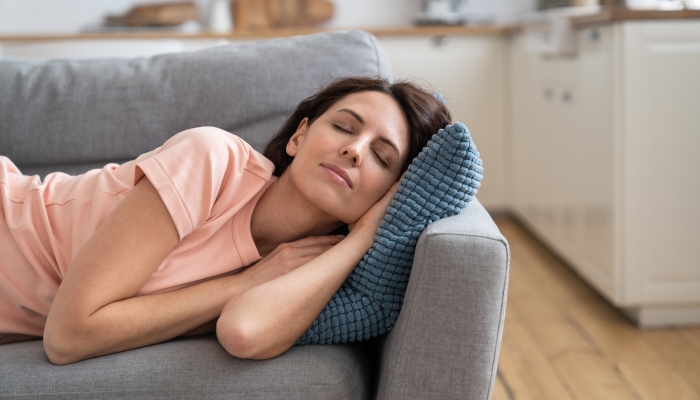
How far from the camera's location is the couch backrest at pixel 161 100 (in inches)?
67.7

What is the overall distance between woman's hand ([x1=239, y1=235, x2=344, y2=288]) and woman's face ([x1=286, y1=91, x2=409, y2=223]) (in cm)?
8

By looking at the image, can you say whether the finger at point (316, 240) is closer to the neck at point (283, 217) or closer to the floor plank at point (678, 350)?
the neck at point (283, 217)

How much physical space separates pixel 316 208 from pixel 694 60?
158 centimetres

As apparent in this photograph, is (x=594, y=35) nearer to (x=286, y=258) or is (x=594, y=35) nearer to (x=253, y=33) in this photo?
(x=286, y=258)

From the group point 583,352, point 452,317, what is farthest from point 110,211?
point 583,352

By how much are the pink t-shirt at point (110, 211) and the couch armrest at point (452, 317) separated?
0.38 metres

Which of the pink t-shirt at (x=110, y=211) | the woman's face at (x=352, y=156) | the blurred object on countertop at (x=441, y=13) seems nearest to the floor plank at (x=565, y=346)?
the woman's face at (x=352, y=156)

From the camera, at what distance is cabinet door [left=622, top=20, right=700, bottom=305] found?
2303 millimetres

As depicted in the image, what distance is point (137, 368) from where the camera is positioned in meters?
1.14

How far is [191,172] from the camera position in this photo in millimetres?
1223

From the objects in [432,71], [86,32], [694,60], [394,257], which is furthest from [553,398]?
[86,32]

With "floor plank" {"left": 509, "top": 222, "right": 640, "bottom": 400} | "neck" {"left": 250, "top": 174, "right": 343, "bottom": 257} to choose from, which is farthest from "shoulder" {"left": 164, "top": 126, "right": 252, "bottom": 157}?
"floor plank" {"left": 509, "top": 222, "right": 640, "bottom": 400}

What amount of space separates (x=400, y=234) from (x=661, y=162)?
148cm

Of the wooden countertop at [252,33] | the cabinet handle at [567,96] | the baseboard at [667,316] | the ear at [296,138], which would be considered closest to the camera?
the ear at [296,138]
